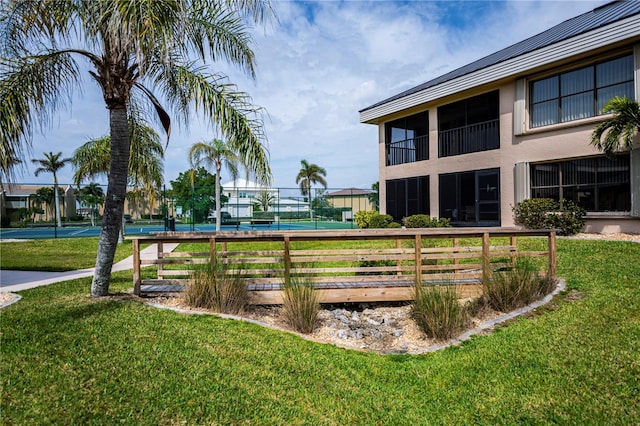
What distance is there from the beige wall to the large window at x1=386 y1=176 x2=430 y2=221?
0.36m

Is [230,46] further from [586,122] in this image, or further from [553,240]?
[586,122]

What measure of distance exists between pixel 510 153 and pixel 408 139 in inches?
222

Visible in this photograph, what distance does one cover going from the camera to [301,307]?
18.8 feet

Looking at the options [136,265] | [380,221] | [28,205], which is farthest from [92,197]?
[136,265]

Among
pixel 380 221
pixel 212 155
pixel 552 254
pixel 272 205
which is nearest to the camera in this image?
pixel 552 254

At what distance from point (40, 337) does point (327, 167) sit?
41.0 m

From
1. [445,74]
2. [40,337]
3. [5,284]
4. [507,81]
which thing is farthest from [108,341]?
[445,74]

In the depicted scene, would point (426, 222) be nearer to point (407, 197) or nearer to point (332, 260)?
point (407, 197)

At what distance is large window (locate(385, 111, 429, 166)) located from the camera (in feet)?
60.5

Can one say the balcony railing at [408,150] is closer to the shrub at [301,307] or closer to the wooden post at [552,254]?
the wooden post at [552,254]

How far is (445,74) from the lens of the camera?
20156mm

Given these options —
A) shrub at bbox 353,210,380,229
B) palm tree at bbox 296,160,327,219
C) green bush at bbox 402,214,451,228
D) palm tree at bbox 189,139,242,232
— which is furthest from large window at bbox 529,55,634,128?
palm tree at bbox 296,160,327,219

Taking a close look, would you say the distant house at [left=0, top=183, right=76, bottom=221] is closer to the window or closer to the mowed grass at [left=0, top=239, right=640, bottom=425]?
the window

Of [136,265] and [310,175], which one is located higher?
[310,175]
